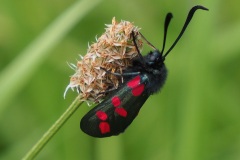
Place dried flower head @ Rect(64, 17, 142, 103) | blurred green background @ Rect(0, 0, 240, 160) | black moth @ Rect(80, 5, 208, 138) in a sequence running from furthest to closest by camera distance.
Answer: blurred green background @ Rect(0, 0, 240, 160), black moth @ Rect(80, 5, 208, 138), dried flower head @ Rect(64, 17, 142, 103)

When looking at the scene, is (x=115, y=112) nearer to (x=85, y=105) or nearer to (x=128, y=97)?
(x=128, y=97)

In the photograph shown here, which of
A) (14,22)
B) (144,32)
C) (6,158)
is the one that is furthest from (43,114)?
(144,32)

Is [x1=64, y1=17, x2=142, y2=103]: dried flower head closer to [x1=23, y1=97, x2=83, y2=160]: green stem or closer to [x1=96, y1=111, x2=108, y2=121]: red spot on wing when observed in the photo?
[x1=96, y1=111, x2=108, y2=121]: red spot on wing

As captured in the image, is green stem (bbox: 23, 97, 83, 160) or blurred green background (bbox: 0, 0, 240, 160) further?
blurred green background (bbox: 0, 0, 240, 160)

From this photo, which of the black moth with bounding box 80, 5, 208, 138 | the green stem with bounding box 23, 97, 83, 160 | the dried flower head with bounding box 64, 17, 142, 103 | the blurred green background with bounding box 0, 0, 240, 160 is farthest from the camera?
the blurred green background with bounding box 0, 0, 240, 160

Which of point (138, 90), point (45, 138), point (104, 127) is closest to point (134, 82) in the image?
point (138, 90)

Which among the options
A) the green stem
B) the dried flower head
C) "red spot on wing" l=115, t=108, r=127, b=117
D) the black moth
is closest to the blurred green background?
the black moth

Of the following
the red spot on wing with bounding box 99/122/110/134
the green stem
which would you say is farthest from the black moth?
the green stem

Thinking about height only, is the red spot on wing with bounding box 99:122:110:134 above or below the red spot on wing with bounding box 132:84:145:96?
below
